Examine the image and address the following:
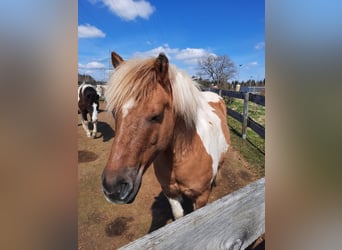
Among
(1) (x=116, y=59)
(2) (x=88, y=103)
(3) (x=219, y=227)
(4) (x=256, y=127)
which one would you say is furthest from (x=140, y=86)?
(2) (x=88, y=103)

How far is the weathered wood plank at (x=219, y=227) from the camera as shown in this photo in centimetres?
42

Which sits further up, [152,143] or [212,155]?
[152,143]

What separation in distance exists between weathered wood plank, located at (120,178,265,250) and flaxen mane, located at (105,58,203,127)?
517 mm

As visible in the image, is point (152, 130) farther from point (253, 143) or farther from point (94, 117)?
point (94, 117)

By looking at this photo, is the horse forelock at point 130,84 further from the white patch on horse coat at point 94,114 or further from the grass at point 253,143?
the white patch on horse coat at point 94,114

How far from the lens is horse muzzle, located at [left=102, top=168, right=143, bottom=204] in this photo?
2.46 feet

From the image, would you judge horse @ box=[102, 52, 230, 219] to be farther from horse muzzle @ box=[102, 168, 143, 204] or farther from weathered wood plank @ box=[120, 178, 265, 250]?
weathered wood plank @ box=[120, 178, 265, 250]

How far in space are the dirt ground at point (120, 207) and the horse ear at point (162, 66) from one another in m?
0.32

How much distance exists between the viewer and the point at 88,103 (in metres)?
3.73

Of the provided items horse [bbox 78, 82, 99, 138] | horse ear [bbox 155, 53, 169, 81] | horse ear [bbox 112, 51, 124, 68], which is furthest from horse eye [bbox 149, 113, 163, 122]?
horse [bbox 78, 82, 99, 138]

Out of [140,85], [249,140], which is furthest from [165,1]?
[249,140]
